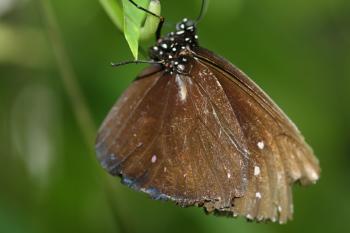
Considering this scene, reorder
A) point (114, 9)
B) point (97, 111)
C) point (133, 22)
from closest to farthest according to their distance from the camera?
point (133, 22) < point (114, 9) < point (97, 111)

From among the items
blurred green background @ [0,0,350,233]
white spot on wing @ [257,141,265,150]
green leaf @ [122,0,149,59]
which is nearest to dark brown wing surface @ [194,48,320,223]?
white spot on wing @ [257,141,265,150]

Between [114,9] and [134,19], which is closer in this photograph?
[134,19]

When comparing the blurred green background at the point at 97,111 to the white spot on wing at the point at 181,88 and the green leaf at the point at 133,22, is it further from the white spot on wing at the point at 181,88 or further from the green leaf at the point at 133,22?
the green leaf at the point at 133,22

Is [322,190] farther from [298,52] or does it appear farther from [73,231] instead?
[73,231]

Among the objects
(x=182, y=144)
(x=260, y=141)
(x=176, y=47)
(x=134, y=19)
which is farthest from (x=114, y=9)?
(x=260, y=141)

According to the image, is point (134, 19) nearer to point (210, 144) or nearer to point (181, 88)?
point (181, 88)

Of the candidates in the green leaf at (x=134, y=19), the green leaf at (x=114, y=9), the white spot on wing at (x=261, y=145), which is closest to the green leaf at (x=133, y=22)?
the green leaf at (x=134, y=19)
